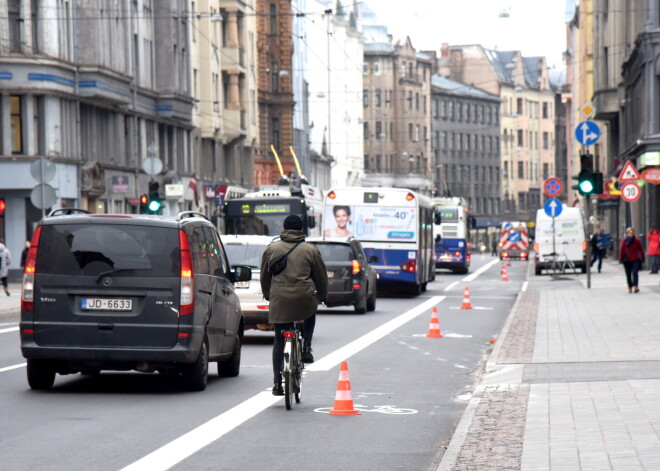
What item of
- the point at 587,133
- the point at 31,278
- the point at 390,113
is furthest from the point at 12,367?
the point at 390,113

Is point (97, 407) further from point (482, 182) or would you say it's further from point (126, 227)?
point (482, 182)

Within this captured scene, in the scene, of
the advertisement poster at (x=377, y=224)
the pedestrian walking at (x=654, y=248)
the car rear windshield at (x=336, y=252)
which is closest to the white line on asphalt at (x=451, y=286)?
the pedestrian walking at (x=654, y=248)

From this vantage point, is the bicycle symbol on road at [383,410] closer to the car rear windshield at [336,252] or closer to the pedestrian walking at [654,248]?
the car rear windshield at [336,252]

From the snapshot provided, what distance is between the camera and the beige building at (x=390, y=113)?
501 ft

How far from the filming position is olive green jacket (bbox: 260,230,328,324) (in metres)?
12.9

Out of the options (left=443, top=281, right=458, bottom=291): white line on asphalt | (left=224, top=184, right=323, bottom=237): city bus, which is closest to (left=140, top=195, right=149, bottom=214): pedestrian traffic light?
(left=224, top=184, right=323, bottom=237): city bus

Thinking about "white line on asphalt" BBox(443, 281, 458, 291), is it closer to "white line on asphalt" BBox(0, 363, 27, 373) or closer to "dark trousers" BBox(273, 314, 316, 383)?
"white line on asphalt" BBox(0, 363, 27, 373)

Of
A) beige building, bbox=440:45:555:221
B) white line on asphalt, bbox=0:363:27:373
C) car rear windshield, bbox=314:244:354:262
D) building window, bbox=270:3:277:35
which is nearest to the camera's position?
white line on asphalt, bbox=0:363:27:373

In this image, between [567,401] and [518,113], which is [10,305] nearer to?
[567,401]

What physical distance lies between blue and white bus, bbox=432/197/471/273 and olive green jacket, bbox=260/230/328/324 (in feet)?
167

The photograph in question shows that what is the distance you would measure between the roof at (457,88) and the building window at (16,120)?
11472 cm

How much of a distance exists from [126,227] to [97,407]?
1.89 m

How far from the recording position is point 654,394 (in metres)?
12.8

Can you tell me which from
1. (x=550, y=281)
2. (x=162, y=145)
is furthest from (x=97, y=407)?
(x=162, y=145)
